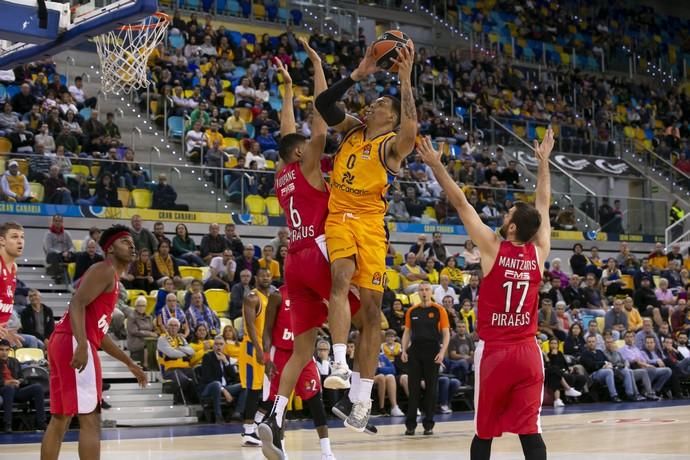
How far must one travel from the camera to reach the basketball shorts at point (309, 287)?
745cm

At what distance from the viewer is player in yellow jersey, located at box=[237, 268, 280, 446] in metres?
11.2

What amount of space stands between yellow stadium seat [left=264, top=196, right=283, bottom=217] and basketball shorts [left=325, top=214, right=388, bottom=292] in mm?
11625

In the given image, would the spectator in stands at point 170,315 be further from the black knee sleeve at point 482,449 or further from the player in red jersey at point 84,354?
the black knee sleeve at point 482,449

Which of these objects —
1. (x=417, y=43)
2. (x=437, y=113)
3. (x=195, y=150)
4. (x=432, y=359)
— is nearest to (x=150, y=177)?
(x=195, y=150)

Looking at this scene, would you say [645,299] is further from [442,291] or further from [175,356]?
[175,356]

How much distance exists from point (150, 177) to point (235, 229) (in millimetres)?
1832

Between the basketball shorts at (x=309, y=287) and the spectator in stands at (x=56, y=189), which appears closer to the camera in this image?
the basketball shorts at (x=309, y=287)

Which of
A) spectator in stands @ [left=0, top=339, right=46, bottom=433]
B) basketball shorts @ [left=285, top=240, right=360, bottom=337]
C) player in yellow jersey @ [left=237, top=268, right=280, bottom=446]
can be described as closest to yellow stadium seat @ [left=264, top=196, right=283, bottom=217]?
player in yellow jersey @ [left=237, top=268, right=280, bottom=446]

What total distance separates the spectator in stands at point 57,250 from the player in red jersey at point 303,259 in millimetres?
9393

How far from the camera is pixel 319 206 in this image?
7695 mm

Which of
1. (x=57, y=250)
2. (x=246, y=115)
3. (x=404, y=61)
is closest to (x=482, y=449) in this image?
(x=404, y=61)

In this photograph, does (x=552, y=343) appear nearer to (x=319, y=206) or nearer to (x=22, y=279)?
(x=22, y=279)

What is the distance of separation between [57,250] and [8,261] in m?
8.97

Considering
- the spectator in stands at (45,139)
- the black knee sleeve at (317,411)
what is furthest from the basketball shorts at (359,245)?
the spectator in stands at (45,139)
